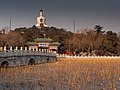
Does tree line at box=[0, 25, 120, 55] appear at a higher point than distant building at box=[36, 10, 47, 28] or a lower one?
lower

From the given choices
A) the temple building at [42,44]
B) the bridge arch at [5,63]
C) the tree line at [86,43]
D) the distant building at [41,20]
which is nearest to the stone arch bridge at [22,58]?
the bridge arch at [5,63]

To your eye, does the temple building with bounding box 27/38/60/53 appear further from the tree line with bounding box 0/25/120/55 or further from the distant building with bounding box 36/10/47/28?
the distant building with bounding box 36/10/47/28

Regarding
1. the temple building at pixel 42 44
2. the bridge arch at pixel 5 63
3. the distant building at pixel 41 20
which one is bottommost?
the bridge arch at pixel 5 63

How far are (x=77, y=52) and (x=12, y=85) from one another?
62.0m

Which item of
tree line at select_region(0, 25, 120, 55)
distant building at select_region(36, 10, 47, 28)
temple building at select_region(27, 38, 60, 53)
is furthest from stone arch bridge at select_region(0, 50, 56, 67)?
distant building at select_region(36, 10, 47, 28)

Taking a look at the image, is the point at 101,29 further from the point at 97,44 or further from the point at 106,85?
the point at 106,85

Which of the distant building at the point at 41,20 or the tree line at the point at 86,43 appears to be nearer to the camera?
the tree line at the point at 86,43

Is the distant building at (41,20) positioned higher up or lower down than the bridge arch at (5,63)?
higher up

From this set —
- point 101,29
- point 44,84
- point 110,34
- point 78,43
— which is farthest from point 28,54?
point 101,29

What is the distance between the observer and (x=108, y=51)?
76.2 metres

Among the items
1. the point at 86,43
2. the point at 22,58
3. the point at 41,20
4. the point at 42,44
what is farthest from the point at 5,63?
the point at 41,20

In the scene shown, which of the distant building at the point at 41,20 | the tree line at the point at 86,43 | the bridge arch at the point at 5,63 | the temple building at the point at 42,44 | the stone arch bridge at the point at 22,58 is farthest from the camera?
the distant building at the point at 41,20

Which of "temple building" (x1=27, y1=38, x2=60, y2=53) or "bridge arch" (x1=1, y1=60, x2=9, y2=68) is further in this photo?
"temple building" (x1=27, y1=38, x2=60, y2=53)

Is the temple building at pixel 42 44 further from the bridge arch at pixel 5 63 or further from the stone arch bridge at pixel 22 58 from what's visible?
the bridge arch at pixel 5 63
